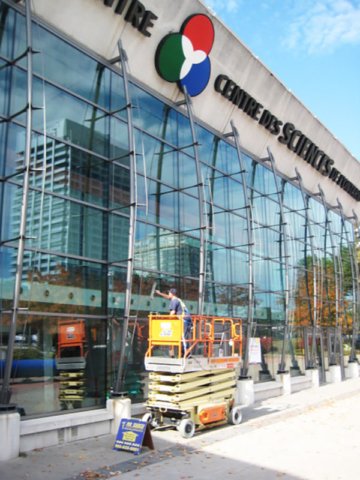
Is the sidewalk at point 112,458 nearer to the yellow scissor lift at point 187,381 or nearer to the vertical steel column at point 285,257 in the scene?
the yellow scissor lift at point 187,381

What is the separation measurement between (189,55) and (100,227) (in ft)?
20.7

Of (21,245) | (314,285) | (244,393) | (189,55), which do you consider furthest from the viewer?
(314,285)

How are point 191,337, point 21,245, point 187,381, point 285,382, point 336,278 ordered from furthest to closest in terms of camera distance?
point 336,278
point 285,382
point 191,337
point 187,381
point 21,245

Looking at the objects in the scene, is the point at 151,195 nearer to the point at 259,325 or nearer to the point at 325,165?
the point at 259,325

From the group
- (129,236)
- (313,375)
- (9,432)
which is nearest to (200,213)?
(129,236)

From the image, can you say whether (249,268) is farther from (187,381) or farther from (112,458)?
(112,458)

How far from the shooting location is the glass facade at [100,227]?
34.3 ft

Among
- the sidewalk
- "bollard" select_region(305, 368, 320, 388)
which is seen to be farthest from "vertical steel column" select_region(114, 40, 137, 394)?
"bollard" select_region(305, 368, 320, 388)

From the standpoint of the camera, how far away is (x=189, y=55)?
14.7m

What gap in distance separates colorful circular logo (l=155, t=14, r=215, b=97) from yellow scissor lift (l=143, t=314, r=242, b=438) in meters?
7.67

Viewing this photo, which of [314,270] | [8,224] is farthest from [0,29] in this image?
[314,270]

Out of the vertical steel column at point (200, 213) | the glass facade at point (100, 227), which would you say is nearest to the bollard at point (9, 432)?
the glass facade at point (100, 227)

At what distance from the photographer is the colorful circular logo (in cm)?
1415

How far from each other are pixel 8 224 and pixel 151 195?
16.0 ft
